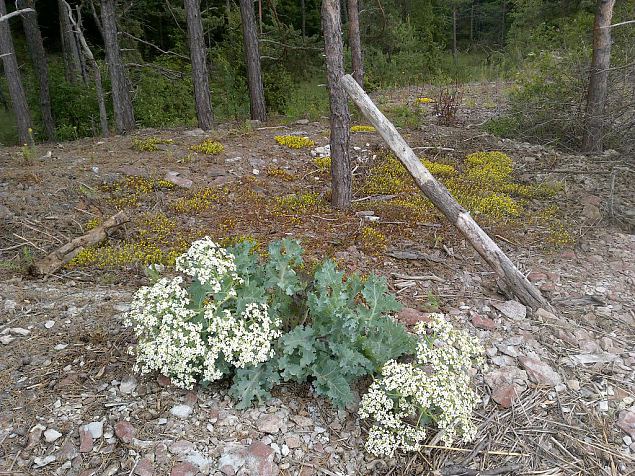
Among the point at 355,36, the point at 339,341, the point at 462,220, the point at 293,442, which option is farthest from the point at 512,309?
the point at 355,36

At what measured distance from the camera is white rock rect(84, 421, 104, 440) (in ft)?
8.46

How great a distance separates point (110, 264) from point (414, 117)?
7039 mm

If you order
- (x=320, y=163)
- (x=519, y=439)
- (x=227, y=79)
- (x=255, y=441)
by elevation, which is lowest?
(x=519, y=439)

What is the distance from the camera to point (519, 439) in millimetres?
2846

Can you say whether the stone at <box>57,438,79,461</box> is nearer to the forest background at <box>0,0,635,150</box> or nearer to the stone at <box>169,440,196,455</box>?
the stone at <box>169,440,196,455</box>

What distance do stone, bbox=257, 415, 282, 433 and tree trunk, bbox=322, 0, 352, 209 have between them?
362 cm

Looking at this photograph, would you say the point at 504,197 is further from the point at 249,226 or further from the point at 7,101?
the point at 7,101

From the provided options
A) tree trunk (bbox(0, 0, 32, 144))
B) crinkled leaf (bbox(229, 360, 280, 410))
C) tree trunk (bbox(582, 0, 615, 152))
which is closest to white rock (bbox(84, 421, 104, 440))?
crinkled leaf (bbox(229, 360, 280, 410))

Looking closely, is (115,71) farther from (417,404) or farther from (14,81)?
(417,404)

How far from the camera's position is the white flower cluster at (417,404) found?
2.61 meters

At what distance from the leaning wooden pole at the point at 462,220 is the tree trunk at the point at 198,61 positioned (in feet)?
18.5

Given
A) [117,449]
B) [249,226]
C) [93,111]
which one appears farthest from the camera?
[93,111]

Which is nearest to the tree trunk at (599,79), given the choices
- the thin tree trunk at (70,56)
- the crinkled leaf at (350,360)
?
the crinkled leaf at (350,360)

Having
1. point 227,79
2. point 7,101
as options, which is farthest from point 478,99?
point 7,101
